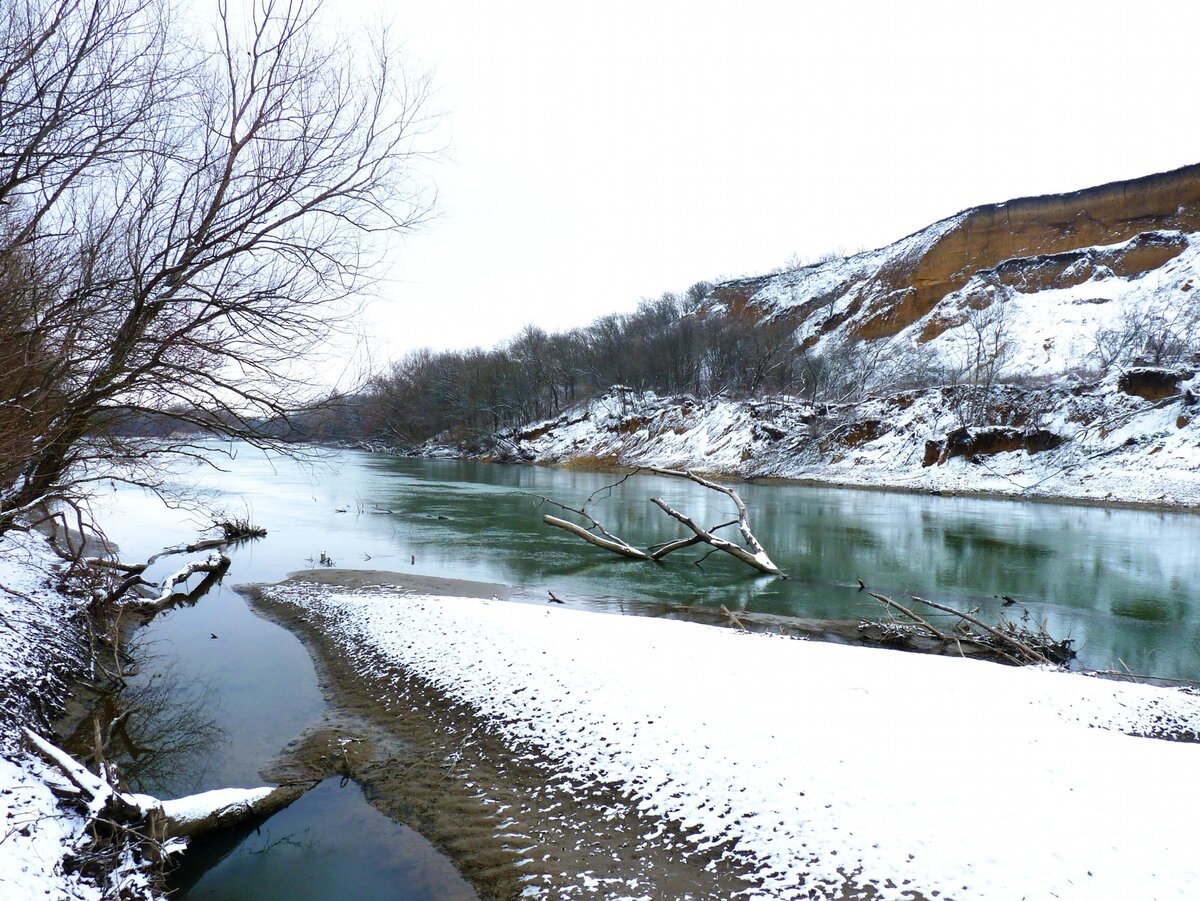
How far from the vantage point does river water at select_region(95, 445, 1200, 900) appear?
540 centimetres

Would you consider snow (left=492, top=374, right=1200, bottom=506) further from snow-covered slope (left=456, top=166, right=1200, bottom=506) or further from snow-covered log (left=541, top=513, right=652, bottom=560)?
snow-covered log (left=541, top=513, right=652, bottom=560)

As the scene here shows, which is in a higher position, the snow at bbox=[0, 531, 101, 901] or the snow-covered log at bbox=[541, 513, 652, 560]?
the snow at bbox=[0, 531, 101, 901]

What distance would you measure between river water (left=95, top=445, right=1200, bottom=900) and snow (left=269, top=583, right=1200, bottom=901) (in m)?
1.71

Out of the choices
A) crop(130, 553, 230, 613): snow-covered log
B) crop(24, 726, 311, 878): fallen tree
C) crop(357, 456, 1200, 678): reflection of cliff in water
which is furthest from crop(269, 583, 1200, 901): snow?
crop(130, 553, 230, 613): snow-covered log

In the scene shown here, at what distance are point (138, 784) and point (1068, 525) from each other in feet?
94.6

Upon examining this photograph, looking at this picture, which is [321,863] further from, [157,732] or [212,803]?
[157,732]

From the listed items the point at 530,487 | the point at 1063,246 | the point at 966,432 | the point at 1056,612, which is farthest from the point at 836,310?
the point at 1056,612

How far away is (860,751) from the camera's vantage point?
5.23 m

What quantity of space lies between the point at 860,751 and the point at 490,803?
300 centimetres

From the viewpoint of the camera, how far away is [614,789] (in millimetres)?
5508

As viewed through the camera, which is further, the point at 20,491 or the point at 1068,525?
the point at 1068,525

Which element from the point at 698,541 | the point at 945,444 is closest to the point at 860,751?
the point at 698,541

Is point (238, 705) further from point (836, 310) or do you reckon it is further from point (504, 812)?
point (836, 310)

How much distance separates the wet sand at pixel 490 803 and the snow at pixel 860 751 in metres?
0.19
